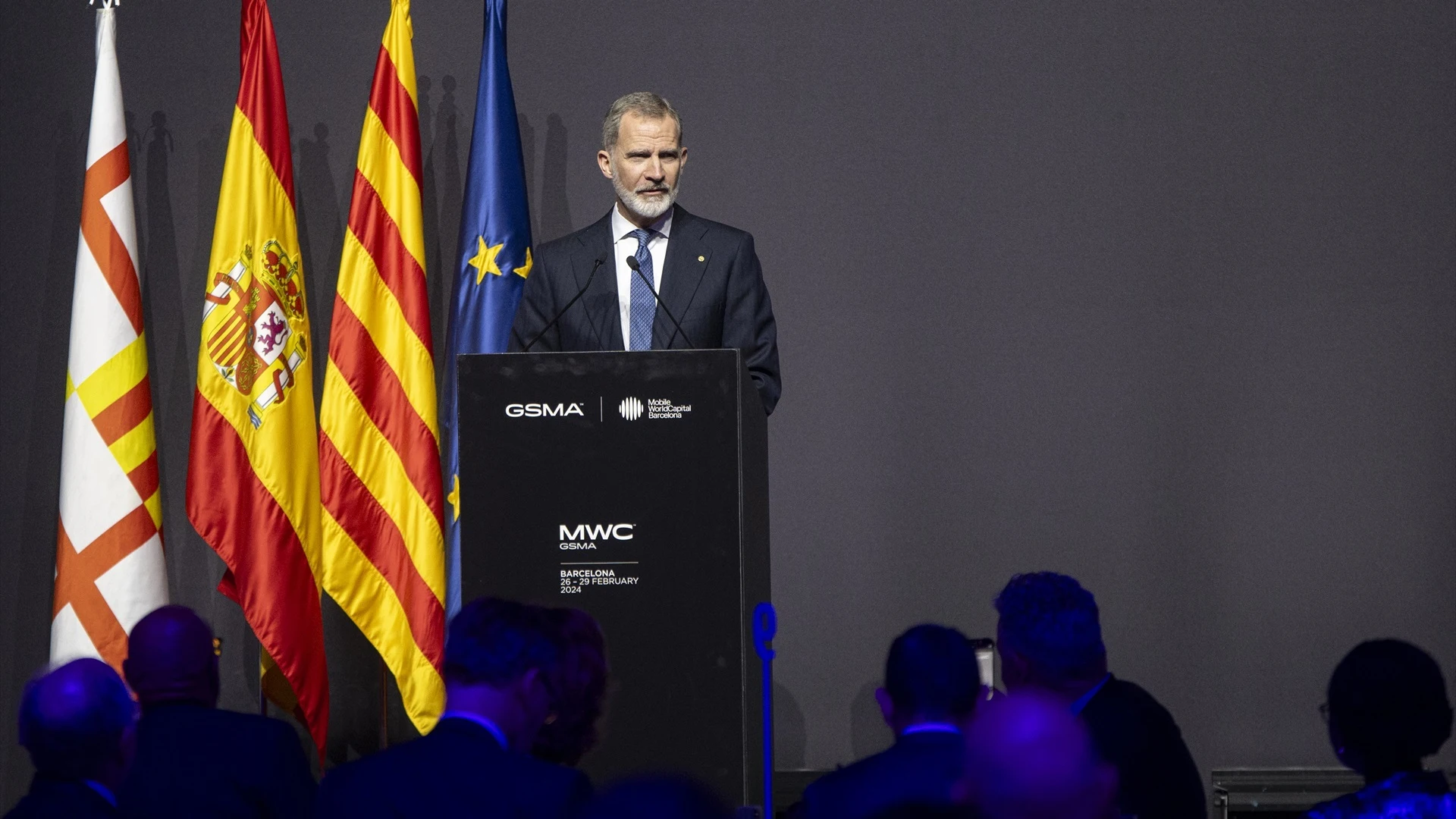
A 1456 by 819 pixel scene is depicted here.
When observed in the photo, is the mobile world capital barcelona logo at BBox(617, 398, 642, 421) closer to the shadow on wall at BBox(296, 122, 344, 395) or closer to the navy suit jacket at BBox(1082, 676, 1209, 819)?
the navy suit jacket at BBox(1082, 676, 1209, 819)

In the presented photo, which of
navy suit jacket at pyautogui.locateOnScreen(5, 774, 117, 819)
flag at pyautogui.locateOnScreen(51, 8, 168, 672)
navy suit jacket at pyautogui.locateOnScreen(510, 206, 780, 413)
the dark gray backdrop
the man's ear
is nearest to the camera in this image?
navy suit jacket at pyautogui.locateOnScreen(5, 774, 117, 819)

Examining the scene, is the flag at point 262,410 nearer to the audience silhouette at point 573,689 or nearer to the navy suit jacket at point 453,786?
the audience silhouette at point 573,689

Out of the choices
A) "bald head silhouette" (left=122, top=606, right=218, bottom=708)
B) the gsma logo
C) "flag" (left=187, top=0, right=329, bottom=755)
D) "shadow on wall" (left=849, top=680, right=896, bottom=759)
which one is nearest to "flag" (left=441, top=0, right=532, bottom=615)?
"flag" (left=187, top=0, right=329, bottom=755)


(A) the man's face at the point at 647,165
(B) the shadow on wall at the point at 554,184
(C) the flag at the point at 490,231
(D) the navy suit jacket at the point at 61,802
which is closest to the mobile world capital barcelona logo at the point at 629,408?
(A) the man's face at the point at 647,165

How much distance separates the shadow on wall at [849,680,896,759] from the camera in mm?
5332

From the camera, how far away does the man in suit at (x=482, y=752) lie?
6.48ft

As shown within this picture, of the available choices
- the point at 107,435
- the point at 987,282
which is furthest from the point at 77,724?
the point at 987,282

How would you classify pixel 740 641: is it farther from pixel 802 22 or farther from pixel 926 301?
pixel 802 22

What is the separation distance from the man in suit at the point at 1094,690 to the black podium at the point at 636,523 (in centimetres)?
55

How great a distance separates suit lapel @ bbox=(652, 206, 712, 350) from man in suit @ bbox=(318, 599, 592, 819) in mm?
1596

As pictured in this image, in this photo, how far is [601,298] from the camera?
381cm

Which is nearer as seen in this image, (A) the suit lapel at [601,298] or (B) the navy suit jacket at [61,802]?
(B) the navy suit jacket at [61,802]

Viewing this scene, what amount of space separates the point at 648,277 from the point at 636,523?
103cm

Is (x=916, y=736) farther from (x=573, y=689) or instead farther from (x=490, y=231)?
(x=490, y=231)
